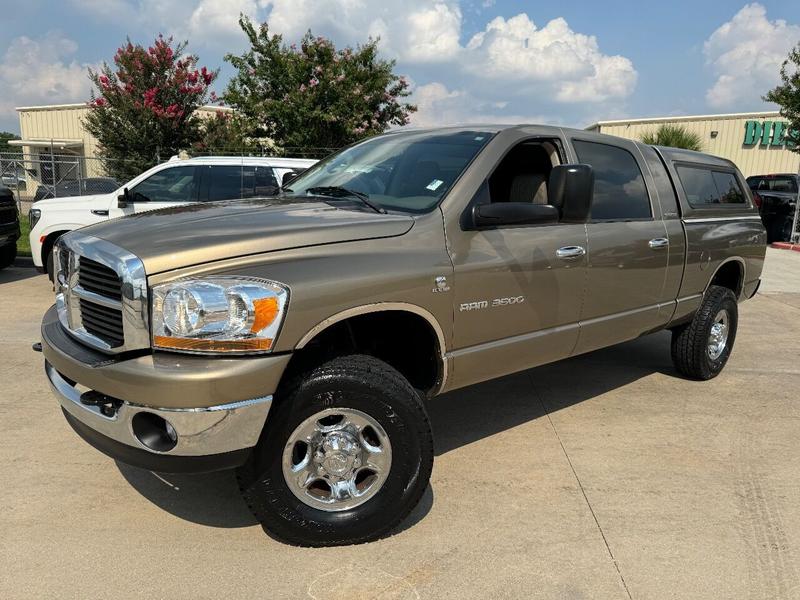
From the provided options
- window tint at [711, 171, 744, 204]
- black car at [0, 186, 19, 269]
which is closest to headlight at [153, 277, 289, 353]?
window tint at [711, 171, 744, 204]

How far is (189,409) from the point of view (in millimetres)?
2332

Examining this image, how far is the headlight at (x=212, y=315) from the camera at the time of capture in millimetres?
2369

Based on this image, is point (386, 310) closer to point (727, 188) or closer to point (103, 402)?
point (103, 402)

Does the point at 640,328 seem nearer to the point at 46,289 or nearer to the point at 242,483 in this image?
the point at 242,483

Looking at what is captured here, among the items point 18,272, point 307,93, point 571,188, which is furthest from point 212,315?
point 307,93

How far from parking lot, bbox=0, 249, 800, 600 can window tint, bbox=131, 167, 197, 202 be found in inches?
161

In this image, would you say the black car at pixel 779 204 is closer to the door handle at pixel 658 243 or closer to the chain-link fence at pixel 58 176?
the door handle at pixel 658 243

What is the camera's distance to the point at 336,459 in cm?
273

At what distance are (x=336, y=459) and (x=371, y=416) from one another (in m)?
0.24

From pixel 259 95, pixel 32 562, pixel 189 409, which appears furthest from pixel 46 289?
pixel 259 95

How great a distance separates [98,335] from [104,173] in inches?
775

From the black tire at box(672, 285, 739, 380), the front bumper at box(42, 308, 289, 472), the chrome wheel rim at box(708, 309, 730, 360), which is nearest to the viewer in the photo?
the front bumper at box(42, 308, 289, 472)

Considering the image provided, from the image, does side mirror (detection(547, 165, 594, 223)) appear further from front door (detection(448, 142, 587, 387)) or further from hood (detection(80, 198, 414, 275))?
hood (detection(80, 198, 414, 275))

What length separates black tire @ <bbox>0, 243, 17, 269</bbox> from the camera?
9.26 meters
